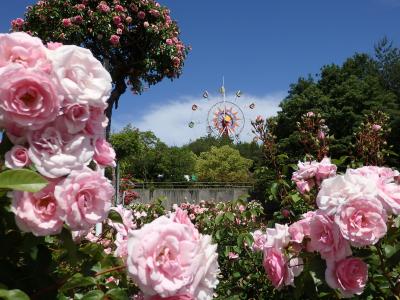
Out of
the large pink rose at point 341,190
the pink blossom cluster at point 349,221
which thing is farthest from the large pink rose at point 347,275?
the large pink rose at point 341,190

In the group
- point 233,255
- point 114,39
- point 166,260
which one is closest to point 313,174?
point 166,260

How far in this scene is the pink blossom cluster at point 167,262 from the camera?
2.30 ft

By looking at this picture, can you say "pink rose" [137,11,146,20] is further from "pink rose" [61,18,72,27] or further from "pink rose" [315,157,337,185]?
"pink rose" [315,157,337,185]

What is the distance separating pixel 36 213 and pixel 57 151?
0.31 feet

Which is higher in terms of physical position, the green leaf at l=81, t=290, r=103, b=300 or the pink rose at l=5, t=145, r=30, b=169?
the pink rose at l=5, t=145, r=30, b=169

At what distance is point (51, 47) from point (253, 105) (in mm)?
27890

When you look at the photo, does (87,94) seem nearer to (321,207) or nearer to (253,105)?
(321,207)

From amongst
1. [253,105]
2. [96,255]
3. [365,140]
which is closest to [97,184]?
[96,255]

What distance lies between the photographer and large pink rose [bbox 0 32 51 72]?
77 centimetres

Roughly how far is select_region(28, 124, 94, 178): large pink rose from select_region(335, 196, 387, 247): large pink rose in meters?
0.54

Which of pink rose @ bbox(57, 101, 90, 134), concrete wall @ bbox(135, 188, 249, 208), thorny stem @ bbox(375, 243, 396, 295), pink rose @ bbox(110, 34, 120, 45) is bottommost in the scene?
thorny stem @ bbox(375, 243, 396, 295)

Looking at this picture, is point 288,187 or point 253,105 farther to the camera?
point 253,105

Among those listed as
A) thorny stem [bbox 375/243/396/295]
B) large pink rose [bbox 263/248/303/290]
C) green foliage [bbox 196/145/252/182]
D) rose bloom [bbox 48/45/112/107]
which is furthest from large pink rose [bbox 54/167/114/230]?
green foliage [bbox 196/145/252/182]

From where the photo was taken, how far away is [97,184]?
2.46ft
